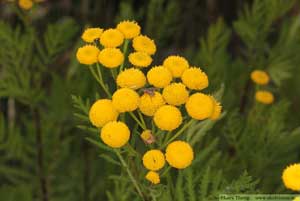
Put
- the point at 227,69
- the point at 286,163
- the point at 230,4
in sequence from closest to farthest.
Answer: the point at 286,163
the point at 227,69
the point at 230,4

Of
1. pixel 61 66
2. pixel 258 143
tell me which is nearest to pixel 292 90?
pixel 258 143

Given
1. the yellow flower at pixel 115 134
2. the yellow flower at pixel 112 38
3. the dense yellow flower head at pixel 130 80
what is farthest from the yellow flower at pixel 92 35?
the yellow flower at pixel 115 134

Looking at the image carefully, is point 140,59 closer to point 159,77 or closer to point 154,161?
point 159,77

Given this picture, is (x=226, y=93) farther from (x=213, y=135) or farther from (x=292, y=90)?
(x=292, y=90)

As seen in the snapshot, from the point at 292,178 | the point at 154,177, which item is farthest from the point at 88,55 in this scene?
the point at 292,178

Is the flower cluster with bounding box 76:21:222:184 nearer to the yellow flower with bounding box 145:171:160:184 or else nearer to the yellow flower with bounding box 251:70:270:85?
the yellow flower with bounding box 145:171:160:184
